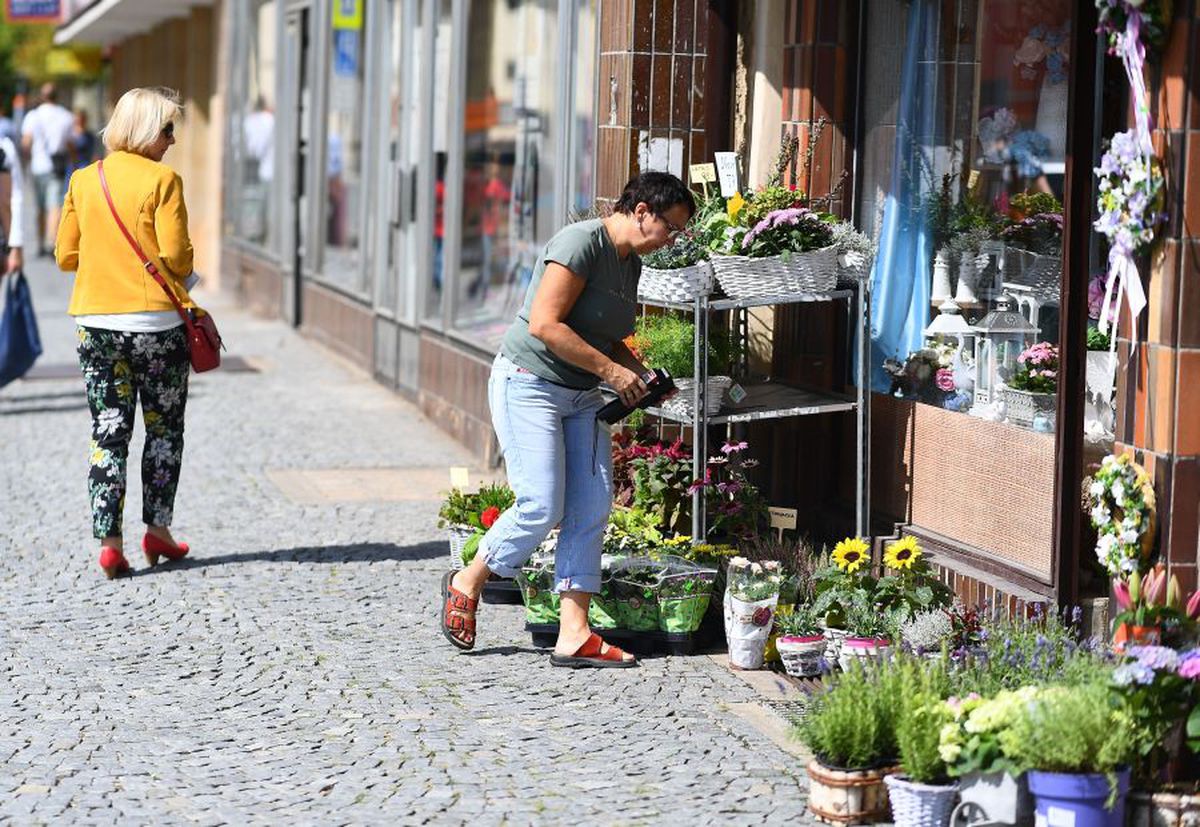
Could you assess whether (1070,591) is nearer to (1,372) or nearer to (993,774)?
(993,774)

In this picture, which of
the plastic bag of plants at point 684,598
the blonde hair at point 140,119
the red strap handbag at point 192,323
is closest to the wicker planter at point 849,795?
the plastic bag of plants at point 684,598

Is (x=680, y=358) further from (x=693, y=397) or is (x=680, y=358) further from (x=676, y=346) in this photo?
(x=693, y=397)

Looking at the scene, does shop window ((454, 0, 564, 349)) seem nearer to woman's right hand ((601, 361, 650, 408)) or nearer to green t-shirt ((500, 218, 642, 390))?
green t-shirt ((500, 218, 642, 390))

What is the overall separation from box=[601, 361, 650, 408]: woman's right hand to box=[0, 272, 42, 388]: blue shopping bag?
6735 mm

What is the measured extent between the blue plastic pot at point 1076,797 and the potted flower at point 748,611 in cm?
189

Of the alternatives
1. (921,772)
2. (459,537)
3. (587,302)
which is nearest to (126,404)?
(459,537)

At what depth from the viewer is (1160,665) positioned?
4984 mm

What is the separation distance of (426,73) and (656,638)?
6.29m

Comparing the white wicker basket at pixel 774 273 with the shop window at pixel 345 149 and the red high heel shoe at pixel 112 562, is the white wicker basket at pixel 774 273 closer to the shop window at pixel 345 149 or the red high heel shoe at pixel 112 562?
the red high heel shoe at pixel 112 562

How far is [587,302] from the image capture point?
650 cm

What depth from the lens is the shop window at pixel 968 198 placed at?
269 inches

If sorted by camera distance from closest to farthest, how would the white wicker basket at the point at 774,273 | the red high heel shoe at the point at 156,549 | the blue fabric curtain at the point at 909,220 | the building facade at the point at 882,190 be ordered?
1. the building facade at the point at 882,190
2. the white wicker basket at the point at 774,273
3. the blue fabric curtain at the point at 909,220
4. the red high heel shoe at the point at 156,549

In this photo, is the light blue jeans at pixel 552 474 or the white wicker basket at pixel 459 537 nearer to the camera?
the light blue jeans at pixel 552 474

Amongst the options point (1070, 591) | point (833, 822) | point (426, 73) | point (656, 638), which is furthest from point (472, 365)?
point (833, 822)
